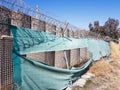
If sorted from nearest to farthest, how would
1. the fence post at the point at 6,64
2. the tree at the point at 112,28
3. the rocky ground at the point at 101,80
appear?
the fence post at the point at 6,64 → the rocky ground at the point at 101,80 → the tree at the point at 112,28

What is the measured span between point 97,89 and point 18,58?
4256 mm

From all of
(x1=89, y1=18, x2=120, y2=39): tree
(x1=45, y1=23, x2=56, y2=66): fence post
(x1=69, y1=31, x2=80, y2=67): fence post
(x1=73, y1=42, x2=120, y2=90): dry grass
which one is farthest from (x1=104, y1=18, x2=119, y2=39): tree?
(x1=45, y1=23, x2=56, y2=66): fence post

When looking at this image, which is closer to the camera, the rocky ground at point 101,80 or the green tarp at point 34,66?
the green tarp at point 34,66

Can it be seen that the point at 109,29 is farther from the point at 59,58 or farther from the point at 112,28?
the point at 59,58

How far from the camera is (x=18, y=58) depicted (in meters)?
5.11

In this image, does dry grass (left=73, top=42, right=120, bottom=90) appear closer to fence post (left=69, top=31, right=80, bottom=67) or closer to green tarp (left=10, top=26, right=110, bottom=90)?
fence post (left=69, top=31, right=80, bottom=67)

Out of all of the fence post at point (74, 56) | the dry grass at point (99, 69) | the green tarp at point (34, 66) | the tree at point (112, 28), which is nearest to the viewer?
the green tarp at point (34, 66)

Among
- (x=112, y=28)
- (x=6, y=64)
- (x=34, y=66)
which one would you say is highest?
(x=112, y=28)

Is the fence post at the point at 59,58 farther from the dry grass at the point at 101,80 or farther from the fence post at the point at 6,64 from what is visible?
the fence post at the point at 6,64

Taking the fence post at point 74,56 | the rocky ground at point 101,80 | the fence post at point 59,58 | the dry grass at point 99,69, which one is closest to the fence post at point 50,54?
the fence post at point 59,58

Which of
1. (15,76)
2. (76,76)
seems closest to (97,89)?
(76,76)

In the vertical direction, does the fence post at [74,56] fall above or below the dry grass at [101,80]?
above

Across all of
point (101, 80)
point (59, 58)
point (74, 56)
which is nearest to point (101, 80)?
point (101, 80)

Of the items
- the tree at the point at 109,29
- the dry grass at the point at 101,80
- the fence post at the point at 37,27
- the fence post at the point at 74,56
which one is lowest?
the dry grass at the point at 101,80
